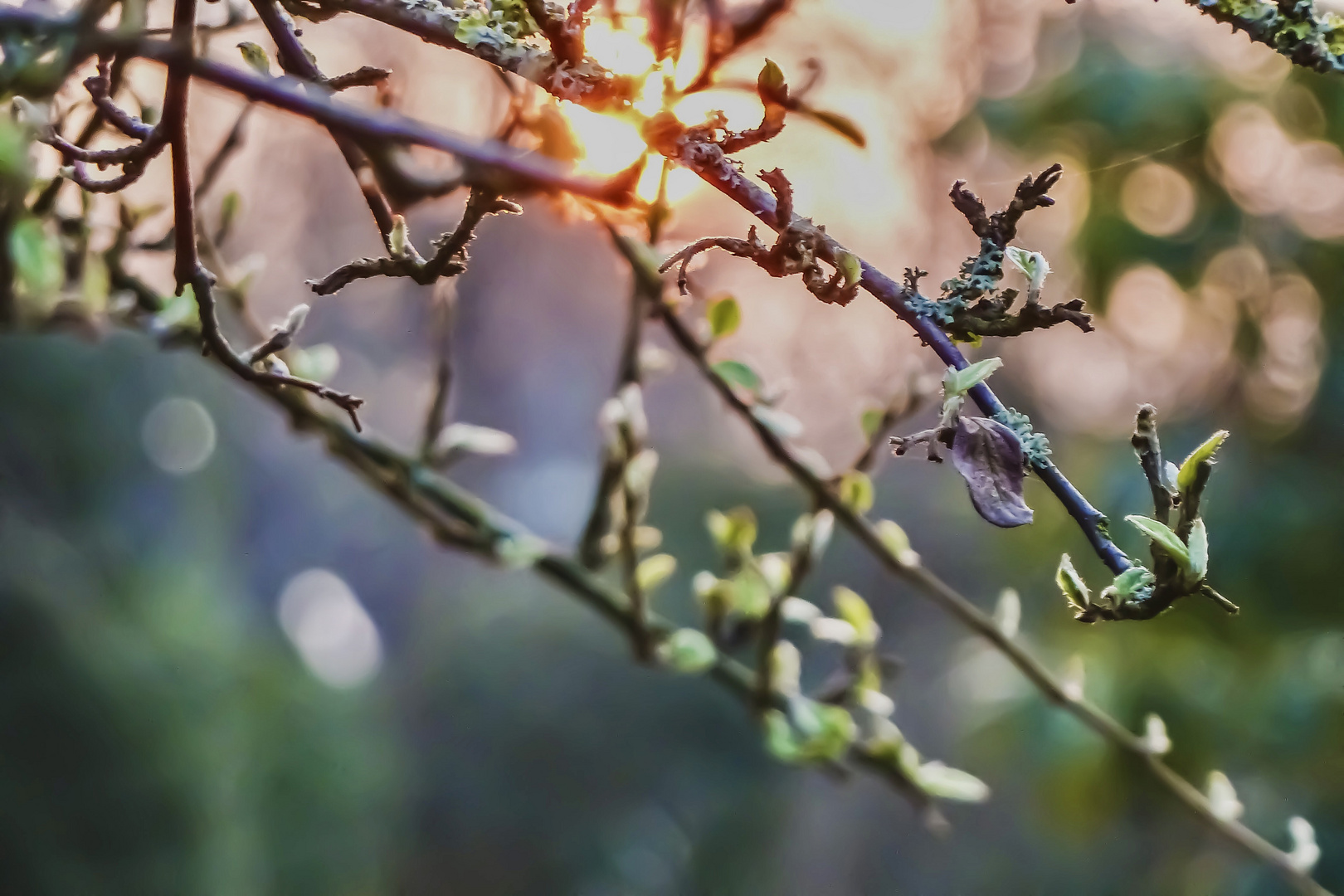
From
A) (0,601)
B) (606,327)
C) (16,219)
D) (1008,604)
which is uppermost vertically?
(16,219)

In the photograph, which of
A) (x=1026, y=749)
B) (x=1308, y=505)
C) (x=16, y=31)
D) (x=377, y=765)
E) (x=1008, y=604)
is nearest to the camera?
(x=16, y=31)

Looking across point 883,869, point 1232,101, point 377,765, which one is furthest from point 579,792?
point 1232,101

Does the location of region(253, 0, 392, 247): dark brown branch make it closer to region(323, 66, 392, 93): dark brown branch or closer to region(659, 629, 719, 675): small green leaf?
region(323, 66, 392, 93): dark brown branch

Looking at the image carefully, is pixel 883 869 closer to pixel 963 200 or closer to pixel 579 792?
pixel 579 792

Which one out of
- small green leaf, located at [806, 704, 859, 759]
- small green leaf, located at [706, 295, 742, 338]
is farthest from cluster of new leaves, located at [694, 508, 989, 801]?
small green leaf, located at [706, 295, 742, 338]

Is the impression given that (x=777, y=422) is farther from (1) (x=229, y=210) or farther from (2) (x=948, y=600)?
(1) (x=229, y=210)

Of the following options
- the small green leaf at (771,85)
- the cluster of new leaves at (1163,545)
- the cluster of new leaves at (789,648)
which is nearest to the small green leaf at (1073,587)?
the cluster of new leaves at (1163,545)
